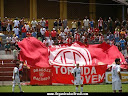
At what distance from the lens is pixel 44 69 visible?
2622 cm

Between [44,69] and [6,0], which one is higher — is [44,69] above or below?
below

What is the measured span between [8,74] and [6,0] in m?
15.4

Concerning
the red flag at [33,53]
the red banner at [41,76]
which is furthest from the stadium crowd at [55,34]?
the red banner at [41,76]

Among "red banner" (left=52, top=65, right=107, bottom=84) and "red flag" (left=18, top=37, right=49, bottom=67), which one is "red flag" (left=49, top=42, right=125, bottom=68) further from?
"red banner" (left=52, top=65, right=107, bottom=84)

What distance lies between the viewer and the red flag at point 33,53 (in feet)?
94.6

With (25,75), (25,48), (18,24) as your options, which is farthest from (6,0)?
(25,75)

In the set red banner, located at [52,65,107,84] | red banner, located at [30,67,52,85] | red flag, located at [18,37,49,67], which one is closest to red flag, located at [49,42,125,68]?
red flag, located at [18,37,49,67]

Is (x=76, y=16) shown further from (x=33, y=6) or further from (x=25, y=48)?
(x=25, y=48)

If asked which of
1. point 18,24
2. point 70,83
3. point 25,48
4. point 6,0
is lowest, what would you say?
point 70,83

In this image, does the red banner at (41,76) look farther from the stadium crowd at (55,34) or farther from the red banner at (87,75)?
the stadium crowd at (55,34)

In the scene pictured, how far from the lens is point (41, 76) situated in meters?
26.2

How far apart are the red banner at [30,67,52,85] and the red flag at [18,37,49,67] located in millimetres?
2405

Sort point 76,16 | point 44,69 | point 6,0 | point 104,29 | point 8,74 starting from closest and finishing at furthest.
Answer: point 44,69 < point 8,74 < point 104,29 < point 6,0 < point 76,16

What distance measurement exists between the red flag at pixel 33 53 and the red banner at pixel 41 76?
2405 mm
